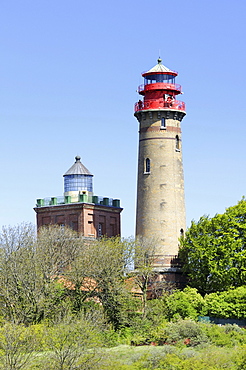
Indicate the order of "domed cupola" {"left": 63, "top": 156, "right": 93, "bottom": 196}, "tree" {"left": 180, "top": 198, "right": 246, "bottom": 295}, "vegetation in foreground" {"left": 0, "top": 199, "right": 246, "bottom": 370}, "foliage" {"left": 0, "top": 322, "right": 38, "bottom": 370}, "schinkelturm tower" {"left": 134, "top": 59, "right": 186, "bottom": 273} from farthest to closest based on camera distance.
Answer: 1. "domed cupola" {"left": 63, "top": 156, "right": 93, "bottom": 196}
2. "schinkelturm tower" {"left": 134, "top": 59, "right": 186, "bottom": 273}
3. "tree" {"left": 180, "top": 198, "right": 246, "bottom": 295}
4. "vegetation in foreground" {"left": 0, "top": 199, "right": 246, "bottom": 370}
5. "foliage" {"left": 0, "top": 322, "right": 38, "bottom": 370}

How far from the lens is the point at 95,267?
76.1 m

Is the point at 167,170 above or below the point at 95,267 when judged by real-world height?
above

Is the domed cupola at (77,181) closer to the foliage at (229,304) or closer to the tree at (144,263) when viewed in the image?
the tree at (144,263)

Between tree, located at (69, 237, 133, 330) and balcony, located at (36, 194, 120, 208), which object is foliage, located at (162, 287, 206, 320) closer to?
tree, located at (69, 237, 133, 330)

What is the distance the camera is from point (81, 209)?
91.5 meters

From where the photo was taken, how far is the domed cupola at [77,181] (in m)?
94.1

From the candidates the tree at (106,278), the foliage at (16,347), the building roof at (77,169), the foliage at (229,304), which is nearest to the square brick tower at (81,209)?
the building roof at (77,169)

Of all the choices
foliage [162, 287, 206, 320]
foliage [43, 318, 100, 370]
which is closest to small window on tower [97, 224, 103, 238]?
foliage [162, 287, 206, 320]

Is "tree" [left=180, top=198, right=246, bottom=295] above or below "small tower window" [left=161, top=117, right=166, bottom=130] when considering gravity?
below

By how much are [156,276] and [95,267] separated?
436 inches

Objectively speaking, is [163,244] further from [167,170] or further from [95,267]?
[95,267]

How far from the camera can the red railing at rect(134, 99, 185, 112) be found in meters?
87.9

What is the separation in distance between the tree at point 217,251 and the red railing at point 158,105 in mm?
9650

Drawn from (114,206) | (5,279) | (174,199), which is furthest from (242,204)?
(5,279)
